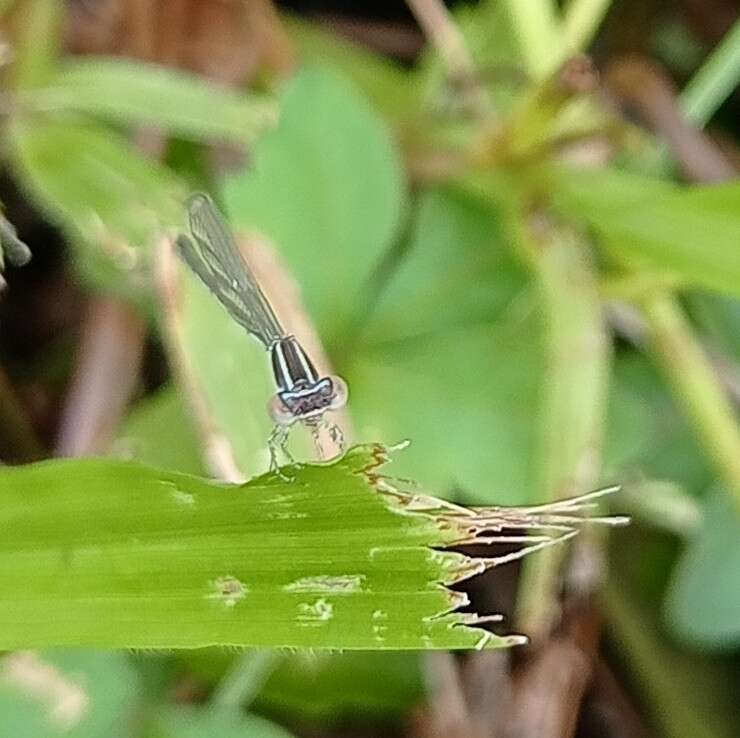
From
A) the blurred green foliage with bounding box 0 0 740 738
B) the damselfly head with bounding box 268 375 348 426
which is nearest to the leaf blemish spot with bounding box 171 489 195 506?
the damselfly head with bounding box 268 375 348 426

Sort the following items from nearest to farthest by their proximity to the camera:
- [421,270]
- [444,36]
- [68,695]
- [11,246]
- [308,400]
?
[308,400]
[11,246]
[68,695]
[421,270]
[444,36]

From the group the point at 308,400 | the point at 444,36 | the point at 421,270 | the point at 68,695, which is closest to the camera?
the point at 308,400

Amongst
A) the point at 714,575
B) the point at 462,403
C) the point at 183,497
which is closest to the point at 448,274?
the point at 462,403

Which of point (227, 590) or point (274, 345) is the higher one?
point (274, 345)

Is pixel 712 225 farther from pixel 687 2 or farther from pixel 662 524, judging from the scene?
pixel 687 2

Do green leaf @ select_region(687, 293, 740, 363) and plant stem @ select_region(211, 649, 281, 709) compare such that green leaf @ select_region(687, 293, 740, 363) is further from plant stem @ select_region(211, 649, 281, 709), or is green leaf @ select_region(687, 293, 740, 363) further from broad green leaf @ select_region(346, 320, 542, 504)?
plant stem @ select_region(211, 649, 281, 709)

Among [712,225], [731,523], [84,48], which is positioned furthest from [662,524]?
[84,48]

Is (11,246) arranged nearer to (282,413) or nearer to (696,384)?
(282,413)
